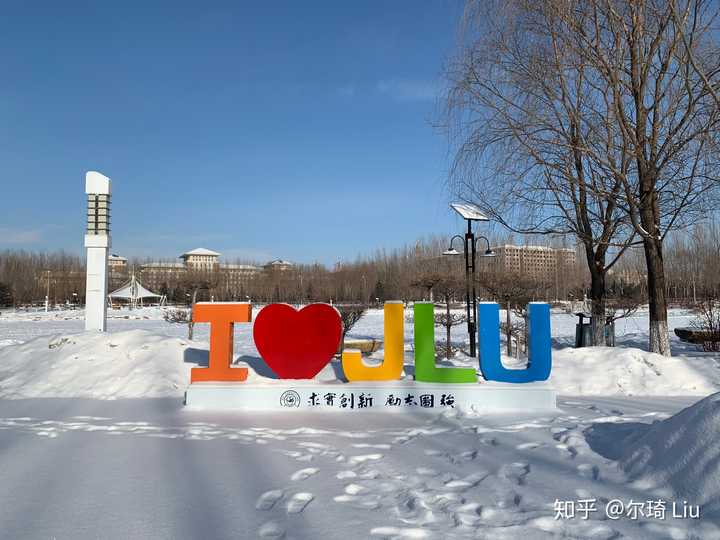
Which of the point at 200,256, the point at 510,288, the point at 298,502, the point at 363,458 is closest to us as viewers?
the point at 298,502

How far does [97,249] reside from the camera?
1227 cm

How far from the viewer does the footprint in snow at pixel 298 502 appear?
354 cm

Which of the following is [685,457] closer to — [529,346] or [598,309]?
[529,346]

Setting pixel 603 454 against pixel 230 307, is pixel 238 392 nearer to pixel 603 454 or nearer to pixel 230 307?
pixel 230 307

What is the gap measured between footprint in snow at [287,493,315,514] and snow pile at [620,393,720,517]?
2441 mm

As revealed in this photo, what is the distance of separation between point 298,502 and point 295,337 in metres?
3.63

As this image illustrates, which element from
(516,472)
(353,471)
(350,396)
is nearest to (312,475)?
(353,471)

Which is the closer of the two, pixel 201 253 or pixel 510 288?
pixel 510 288

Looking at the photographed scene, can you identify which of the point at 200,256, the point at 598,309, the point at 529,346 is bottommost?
the point at 529,346

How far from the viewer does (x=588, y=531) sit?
10.4ft

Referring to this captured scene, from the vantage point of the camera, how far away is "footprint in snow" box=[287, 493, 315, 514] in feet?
11.6

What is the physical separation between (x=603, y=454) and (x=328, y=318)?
3.75m

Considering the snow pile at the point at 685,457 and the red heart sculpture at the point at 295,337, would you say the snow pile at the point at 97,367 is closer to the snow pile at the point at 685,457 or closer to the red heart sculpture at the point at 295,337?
the red heart sculpture at the point at 295,337

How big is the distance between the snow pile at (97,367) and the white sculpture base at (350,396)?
57.9 inches
